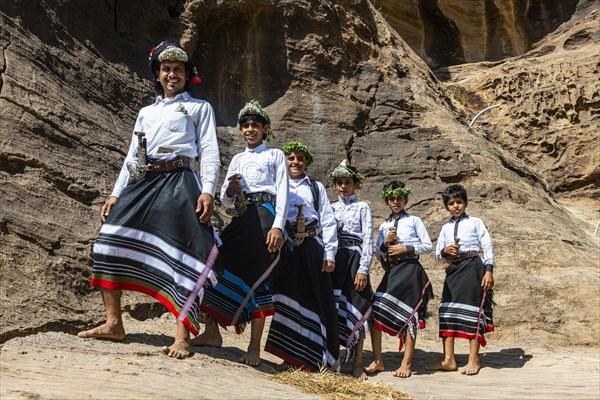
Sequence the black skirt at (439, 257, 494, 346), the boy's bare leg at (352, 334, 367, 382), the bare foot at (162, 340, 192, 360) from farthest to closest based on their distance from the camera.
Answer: the black skirt at (439, 257, 494, 346)
the boy's bare leg at (352, 334, 367, 382)
the bare foot at (162, 340, 192, 360)

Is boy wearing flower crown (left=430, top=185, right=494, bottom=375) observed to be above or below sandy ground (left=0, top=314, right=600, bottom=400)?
above

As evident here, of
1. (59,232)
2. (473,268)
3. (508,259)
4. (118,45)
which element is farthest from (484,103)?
(59,232)

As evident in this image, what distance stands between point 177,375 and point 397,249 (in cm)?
278

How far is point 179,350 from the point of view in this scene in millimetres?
4352

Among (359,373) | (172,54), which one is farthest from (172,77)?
(359,373)

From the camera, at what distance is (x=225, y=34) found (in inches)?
430

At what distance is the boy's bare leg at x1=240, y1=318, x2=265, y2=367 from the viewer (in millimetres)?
4766

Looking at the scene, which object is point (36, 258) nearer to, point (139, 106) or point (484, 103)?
point (139, 106)

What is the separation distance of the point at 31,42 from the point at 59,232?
7.55ft

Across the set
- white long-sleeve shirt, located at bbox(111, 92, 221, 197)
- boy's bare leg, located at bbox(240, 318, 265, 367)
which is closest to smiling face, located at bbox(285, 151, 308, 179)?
white long-sleeve shirt, located at bbox(111, 92, 221, 197)

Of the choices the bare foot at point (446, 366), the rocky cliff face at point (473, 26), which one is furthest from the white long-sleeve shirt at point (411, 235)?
the rocky cliff face at point (473, 26)

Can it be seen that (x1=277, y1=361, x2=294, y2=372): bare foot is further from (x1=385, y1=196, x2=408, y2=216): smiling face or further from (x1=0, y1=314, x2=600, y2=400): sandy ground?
(x1=385, y1=196, x2=408, y2=216): smiling face

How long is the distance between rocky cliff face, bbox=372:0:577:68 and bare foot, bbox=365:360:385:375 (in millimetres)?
17895

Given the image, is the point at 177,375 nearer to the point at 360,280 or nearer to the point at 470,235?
the point at 360,280
